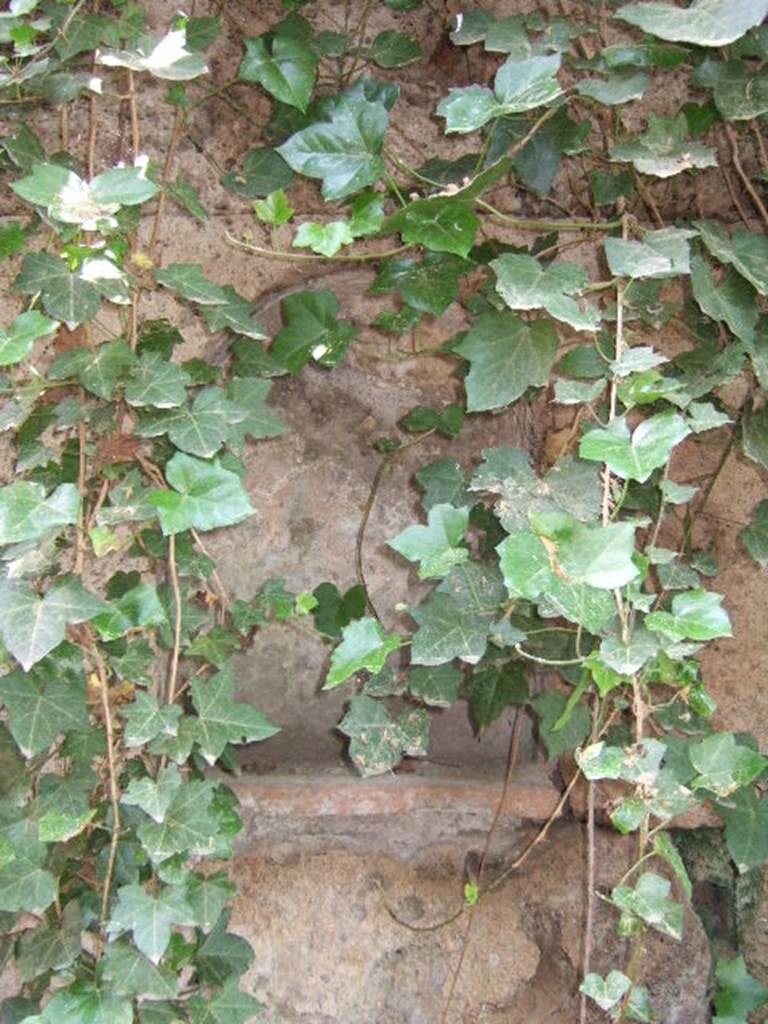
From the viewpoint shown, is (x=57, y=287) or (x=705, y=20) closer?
(x=705, y=20)

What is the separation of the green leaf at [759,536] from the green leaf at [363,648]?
51cm

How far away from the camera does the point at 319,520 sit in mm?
1866

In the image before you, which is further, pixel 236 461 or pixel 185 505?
pixel 236 461

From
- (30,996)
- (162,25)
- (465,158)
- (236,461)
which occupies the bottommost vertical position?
(30,996)

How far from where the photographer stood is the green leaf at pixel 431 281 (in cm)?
138

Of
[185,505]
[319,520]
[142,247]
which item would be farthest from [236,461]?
[319,520]

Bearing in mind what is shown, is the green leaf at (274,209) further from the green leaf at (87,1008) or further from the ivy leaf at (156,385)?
the green leaf at (87,1008)

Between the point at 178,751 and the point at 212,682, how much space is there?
0.09m

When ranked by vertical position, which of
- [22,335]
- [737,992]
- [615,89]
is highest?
[615,89]

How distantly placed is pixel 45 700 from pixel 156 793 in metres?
0.17

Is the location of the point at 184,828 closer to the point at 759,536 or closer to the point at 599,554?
the point at 599,554

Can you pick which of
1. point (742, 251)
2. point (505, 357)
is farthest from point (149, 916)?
point (742, 251)

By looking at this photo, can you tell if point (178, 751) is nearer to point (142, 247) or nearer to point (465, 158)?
point (142, 247)

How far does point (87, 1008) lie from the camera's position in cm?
118
